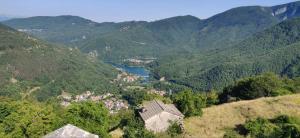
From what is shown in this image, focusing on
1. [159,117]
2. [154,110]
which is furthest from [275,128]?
[154,110]

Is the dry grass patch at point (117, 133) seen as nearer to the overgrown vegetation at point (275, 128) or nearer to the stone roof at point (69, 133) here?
the overgrown vegetation at point (275, 128)

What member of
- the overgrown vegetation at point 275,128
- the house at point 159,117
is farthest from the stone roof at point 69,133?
the overgrown vegetation at point 275,128

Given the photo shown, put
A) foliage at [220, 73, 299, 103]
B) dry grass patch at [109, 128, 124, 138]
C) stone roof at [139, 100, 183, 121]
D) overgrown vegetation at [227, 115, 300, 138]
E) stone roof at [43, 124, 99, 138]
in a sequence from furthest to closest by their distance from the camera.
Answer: foliage at [220, 73, 299, 103] < dry grass patch at [109, 128, 124, 138] < stone roof at [139, 100, 183, 121] < overgrown vegetation at [227, 115, 300, 138] < stone roof at [43, 124, 99, 138]

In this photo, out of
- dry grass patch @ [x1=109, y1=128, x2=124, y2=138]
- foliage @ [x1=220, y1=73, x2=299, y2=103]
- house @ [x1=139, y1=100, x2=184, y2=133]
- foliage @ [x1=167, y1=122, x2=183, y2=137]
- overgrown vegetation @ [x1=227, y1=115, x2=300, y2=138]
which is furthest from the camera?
foliage @ [x1=220, y1=73, x2=299, y2=103]

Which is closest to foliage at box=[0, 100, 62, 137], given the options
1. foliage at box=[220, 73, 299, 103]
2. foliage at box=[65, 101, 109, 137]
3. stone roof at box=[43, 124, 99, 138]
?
foliage at box=[65, 101, 109, 137]

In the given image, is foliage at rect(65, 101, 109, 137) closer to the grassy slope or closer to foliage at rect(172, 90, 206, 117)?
the grassy slope

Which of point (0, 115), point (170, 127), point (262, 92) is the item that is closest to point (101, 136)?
point (170, 127)

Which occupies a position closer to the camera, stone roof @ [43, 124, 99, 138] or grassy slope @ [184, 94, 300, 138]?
stone roof @ [43, 124, 99, 138]
